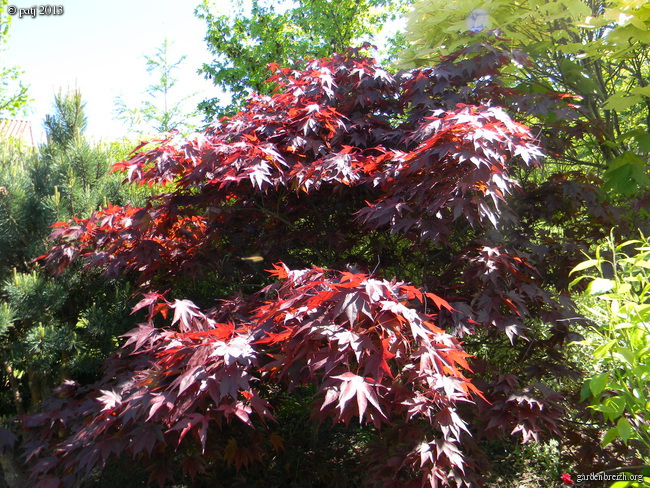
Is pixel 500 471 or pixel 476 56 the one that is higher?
pixel 476 56

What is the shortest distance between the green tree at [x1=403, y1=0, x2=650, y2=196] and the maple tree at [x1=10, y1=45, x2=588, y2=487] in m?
0.30

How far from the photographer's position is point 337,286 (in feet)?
6.17

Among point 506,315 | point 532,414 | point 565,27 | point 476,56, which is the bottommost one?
point 532,414

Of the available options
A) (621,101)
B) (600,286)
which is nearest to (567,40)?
(621,101)

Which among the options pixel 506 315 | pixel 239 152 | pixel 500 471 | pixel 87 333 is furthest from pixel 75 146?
pixel 500 471

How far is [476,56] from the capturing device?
10.4ft

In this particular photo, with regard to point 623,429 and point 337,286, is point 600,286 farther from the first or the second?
point 337,286

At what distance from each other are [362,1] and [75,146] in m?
9.45

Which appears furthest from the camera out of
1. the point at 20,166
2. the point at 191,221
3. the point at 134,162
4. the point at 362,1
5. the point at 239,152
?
the point at 362,1

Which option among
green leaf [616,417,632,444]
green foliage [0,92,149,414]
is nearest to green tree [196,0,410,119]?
green foliage [0,92,149,414]

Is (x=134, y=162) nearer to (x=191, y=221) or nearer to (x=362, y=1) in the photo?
(x=191, y=221)

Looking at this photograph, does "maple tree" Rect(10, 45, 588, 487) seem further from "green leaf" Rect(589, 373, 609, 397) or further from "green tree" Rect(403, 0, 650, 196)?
"green leaf" Rect(589, 373, 609, 397)

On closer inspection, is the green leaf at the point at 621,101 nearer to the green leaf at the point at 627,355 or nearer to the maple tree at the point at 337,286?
the maple tree at the point at 337,286

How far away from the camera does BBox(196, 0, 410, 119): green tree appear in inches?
441
